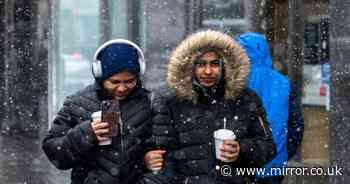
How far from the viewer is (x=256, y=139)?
4395mm

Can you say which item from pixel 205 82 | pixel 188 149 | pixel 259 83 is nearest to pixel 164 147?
pixel 188 149

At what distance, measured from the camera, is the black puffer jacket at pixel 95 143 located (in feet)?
14.2

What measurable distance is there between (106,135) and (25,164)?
6.86 metres

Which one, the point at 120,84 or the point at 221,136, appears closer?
the point at 221,136

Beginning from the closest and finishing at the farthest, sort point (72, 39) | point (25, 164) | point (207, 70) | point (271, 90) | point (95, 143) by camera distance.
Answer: point (95, 143) → point (207, 70) → point (271, 90) → point (25, 164) → point (72, 39)

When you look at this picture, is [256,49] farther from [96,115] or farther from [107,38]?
[107,38]

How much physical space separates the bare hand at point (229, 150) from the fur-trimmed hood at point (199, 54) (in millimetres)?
289

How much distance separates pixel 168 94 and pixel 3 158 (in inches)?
289

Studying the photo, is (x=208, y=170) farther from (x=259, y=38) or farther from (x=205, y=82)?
(x=259, y=38)

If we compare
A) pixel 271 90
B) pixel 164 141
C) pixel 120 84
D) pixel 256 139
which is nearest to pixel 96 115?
pixel 120 84

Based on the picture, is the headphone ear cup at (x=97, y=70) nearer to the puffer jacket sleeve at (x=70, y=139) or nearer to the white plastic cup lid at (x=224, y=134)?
the puffer jacket sleeve at (x=70, y=139)

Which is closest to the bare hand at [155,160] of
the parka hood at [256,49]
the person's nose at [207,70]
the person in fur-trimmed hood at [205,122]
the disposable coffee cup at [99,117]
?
the person in fur-trimmed hood at [205,122]

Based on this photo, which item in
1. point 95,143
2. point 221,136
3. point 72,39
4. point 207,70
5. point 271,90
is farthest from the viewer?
point 72,39

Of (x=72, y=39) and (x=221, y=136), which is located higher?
(x=221, y=136)
